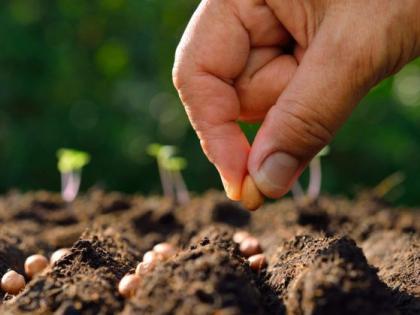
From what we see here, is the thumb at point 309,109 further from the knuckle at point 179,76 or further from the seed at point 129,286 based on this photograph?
the seed at point 129,286

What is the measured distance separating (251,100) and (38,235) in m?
1.05

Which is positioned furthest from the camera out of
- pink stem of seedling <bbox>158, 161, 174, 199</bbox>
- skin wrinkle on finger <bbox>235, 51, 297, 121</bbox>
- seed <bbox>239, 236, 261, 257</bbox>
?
pink stem of seedling <bbox>158, 161, 174, 199</bbox>

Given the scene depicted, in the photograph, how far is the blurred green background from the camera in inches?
209

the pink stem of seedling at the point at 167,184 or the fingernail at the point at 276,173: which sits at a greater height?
the fingernail at the point at 276,173

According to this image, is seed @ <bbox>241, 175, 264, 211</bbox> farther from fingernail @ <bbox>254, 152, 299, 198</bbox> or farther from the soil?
the soil

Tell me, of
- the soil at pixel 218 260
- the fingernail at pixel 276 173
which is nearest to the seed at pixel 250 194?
the fingernail at pixel 276 173

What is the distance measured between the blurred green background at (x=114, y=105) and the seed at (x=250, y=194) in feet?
10.1

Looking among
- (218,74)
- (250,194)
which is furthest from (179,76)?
(250,194)

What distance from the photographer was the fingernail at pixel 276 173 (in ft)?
6.59

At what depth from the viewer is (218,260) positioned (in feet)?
5.05

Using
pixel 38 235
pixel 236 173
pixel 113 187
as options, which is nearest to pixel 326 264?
pixel 236 173

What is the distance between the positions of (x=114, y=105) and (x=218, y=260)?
4.23 m

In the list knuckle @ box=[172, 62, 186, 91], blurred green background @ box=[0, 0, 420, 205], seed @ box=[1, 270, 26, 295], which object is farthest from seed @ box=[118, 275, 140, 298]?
blurred green background @ box=[0, 0, 420, 205]

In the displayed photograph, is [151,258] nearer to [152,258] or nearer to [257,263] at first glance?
[152,258]
